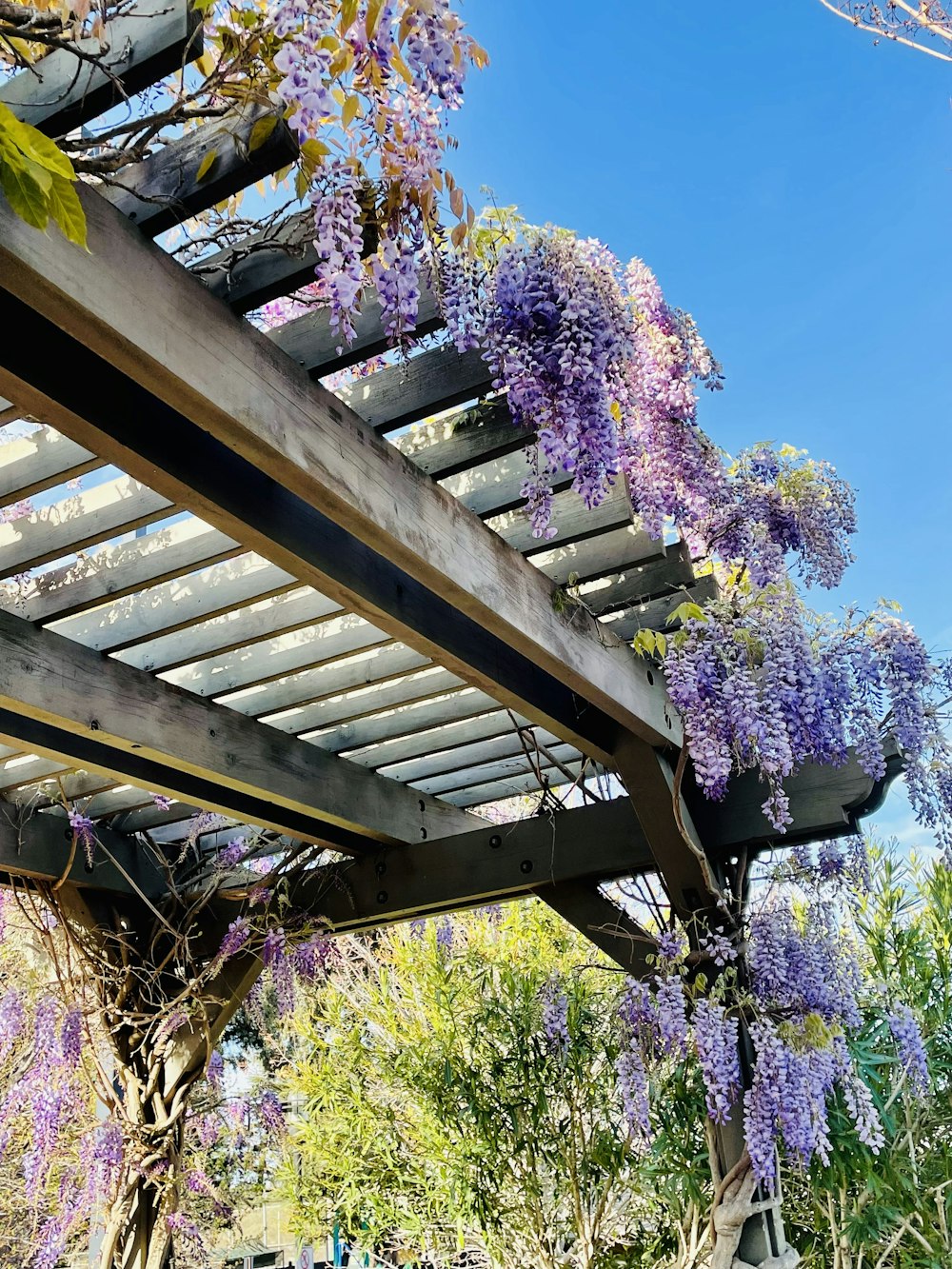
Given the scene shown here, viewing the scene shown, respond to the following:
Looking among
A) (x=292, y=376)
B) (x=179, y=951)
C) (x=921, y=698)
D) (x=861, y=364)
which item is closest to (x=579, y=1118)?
(x=179, y=951)

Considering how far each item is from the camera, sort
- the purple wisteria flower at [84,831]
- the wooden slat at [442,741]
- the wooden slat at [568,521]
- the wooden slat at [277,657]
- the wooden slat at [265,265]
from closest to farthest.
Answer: the wooden slat at [265,265]
the wooden slat at [568,521]
the wooden slat at [277,657]
the wooden slat at [442,741]
the purple wisteria flower at [84,831]

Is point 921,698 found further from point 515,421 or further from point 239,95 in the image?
point 239,95

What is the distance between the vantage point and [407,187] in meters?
1.40

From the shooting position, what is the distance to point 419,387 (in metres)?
1.69

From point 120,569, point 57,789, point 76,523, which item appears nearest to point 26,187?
point 76,523

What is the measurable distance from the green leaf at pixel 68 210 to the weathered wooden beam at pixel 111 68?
226 millimetres

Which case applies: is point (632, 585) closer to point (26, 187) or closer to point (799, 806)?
point (799, 806)

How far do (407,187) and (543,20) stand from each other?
21.7ft

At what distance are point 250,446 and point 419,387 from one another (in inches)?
16.0

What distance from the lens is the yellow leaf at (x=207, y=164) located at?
1.22 metres

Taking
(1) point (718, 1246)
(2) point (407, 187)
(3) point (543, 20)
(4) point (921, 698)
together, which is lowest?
(1) point (718, 1246)

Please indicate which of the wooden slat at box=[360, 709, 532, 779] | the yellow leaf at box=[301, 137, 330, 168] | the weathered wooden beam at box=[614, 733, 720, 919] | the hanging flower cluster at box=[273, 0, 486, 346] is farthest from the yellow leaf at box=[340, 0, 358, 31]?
the wooden slat at box=[360, 709, 532, 779]

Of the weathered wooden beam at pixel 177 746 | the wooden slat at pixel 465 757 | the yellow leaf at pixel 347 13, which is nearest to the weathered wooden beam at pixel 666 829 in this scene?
the wooden slat at pixel 465 757

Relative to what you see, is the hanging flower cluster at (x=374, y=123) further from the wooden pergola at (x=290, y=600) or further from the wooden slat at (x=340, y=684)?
the wooden slat at (x=340, y=684)
